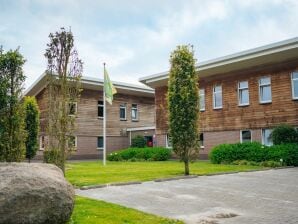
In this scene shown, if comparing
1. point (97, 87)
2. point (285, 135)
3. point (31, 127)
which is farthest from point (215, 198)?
point (97, 87)

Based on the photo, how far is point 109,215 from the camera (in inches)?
325

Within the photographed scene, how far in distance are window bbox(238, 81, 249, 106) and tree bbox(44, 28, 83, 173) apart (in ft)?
51.9

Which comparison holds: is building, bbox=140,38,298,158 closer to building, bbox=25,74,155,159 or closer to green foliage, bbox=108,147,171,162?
green foliage, bbox=108,147,171,162

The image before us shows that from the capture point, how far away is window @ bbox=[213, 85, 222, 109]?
29.0 m

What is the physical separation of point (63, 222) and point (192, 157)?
1109 centimetres

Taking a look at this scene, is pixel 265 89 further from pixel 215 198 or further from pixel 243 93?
pixel 215 198

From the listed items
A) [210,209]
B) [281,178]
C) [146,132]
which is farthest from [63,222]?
[146,132]

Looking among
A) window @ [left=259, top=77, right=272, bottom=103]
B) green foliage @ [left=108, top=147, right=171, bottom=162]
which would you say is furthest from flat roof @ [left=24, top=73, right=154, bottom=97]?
window @ [left=259, top=77, right=272, bottom=103]

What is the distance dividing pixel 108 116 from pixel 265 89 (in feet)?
57.8

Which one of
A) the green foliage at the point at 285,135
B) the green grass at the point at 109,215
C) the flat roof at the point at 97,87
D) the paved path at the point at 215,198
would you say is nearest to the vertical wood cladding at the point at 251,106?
the green foliage at the point at 285,135

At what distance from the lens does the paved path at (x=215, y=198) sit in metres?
8.38

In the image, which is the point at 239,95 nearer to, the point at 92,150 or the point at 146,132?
the point at 146,132

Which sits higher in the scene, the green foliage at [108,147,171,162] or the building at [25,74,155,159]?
the building at [25,74,155,159]

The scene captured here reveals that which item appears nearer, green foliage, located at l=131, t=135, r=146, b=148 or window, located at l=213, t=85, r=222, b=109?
window, located at l=213, t=85, r=222, b=109
